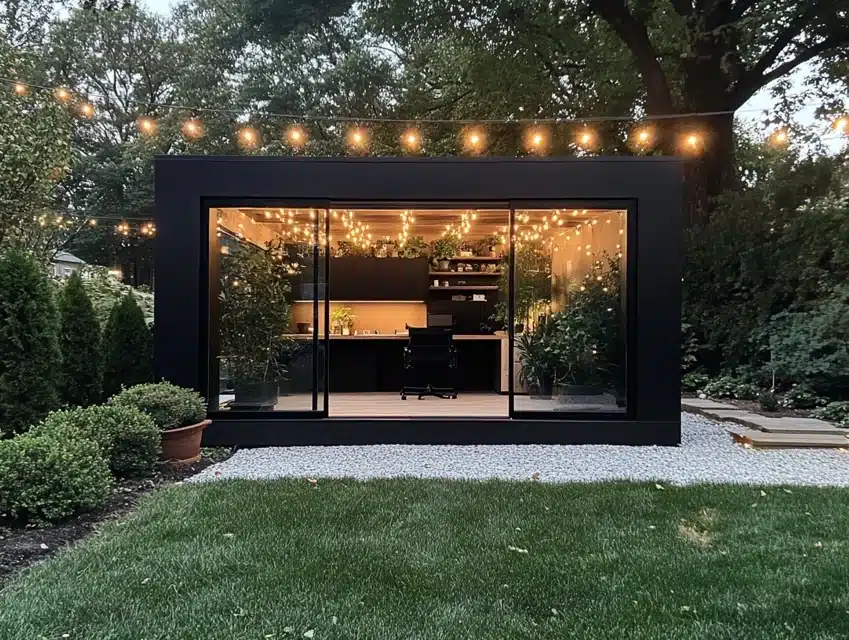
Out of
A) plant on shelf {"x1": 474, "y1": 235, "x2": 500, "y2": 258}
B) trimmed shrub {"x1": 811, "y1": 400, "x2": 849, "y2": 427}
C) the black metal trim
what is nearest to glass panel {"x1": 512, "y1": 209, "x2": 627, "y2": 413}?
the black metal trim

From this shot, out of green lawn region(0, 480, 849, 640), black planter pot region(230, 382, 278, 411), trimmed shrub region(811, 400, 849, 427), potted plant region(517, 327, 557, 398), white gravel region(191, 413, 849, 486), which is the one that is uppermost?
potted plant region(517, 327, 557, 398)

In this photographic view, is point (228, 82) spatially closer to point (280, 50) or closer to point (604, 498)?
point (280, 50)

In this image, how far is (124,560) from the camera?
2.98 metres

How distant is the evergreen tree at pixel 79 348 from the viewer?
6102 millimetres

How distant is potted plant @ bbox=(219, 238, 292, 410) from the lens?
245 inches

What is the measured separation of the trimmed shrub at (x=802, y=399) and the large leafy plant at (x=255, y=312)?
635 cm

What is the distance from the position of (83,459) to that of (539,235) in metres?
4.68

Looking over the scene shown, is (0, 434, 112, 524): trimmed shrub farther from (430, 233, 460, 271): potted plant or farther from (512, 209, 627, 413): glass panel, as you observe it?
(430, 233, 460, 271): potted plant

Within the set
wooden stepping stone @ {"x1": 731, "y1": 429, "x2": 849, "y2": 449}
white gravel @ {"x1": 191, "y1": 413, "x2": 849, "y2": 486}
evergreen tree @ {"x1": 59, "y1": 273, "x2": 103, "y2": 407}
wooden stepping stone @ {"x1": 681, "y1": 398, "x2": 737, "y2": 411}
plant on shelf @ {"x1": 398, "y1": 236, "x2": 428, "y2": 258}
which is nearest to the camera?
white gravel @ {"x1": 191, "y1": 413, "x2": 849, "y2": 486}

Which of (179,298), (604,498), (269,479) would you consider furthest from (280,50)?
(604,498)

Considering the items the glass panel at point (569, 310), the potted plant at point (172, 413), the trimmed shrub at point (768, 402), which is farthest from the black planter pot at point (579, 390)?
the potted plant at point (172, 413)

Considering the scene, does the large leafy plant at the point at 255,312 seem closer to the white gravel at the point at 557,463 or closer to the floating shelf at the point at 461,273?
the white gravel at the point at 557,463

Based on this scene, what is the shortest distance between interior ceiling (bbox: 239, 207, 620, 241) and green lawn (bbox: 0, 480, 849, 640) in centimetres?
303

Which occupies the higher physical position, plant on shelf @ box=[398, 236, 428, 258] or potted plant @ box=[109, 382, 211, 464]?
plant on shelf @ box=[398, 236, 428, 258]
